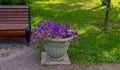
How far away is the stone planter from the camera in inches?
204

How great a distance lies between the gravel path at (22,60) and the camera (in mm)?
5348

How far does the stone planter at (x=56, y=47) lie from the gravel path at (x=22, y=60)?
0.24 m

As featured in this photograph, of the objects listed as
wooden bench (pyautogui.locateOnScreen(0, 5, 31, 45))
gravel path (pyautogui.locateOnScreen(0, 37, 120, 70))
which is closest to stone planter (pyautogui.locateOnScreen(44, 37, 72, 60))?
gravel path (pyautogui.locateOnScreen(0, 37, 120, 70))

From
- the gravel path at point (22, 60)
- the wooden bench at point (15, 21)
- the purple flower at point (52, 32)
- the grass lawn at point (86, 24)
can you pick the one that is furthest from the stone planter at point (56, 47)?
the wooden bench at point (15, 21)

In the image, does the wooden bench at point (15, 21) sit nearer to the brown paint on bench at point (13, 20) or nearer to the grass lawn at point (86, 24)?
the brown paint on bench at point (13, 20)

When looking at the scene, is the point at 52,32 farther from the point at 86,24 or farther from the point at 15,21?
the point at 86,24

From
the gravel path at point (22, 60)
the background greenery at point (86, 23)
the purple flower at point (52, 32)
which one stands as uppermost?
the purple flower at point (52, 32)

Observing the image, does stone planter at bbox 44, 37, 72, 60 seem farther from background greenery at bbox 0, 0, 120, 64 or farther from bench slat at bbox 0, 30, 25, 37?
bench slat at bbox 0, 30, 25, 37

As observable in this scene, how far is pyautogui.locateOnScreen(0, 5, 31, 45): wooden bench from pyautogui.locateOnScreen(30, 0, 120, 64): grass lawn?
890mm

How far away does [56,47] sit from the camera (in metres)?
5.25

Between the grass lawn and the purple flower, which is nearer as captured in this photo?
the purple flower

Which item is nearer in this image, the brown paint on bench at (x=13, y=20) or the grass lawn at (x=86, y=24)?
the grass lawn at (x=86, y=24)

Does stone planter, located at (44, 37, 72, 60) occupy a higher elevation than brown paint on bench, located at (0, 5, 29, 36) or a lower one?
lower

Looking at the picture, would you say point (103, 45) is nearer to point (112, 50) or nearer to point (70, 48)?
point (112, 50)
